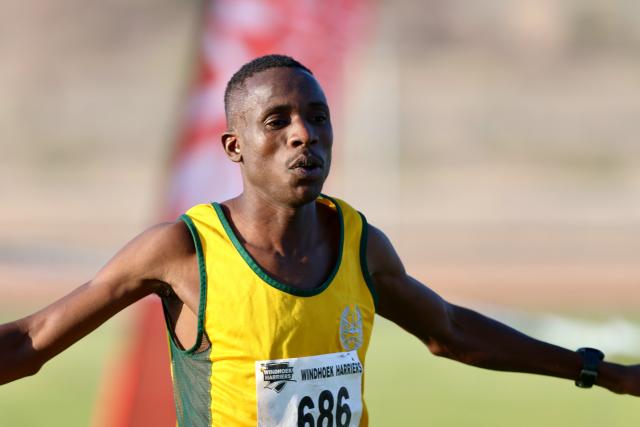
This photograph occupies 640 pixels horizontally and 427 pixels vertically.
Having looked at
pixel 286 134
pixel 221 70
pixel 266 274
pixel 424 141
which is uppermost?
pixel 424 141

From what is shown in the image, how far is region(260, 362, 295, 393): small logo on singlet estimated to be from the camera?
3.11 meters

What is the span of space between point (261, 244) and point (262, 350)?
372 mm

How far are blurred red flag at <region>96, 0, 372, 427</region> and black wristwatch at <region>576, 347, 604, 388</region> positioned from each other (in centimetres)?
451

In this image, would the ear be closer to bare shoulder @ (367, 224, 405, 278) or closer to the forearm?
bare shoulder @ (367, 224, 405, 278)

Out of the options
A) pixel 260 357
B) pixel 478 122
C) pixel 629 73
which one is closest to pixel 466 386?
pixel 260 357

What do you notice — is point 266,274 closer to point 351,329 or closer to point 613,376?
point 351,329

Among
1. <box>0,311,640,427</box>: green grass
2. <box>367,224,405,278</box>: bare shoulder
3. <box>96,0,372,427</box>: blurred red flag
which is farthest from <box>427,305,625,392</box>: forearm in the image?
<box>96,0,372,427</box>: blurred red flag

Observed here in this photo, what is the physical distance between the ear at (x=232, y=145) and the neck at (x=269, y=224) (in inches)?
4.7

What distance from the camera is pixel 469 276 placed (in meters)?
17.6

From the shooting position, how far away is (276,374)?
3.12 meters

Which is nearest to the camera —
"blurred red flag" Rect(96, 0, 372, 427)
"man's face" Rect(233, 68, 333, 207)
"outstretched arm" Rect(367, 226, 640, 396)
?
"man's face" Rect(233, 68, 333, 207)

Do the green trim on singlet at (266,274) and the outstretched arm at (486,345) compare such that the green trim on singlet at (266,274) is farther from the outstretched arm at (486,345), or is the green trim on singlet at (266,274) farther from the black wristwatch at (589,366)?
the black wristwatch at (589,366)

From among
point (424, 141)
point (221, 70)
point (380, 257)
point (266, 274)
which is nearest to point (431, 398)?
point (221, 70)

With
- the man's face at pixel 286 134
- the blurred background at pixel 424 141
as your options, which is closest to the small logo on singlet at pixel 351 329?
the man's face at pixel 286 134
